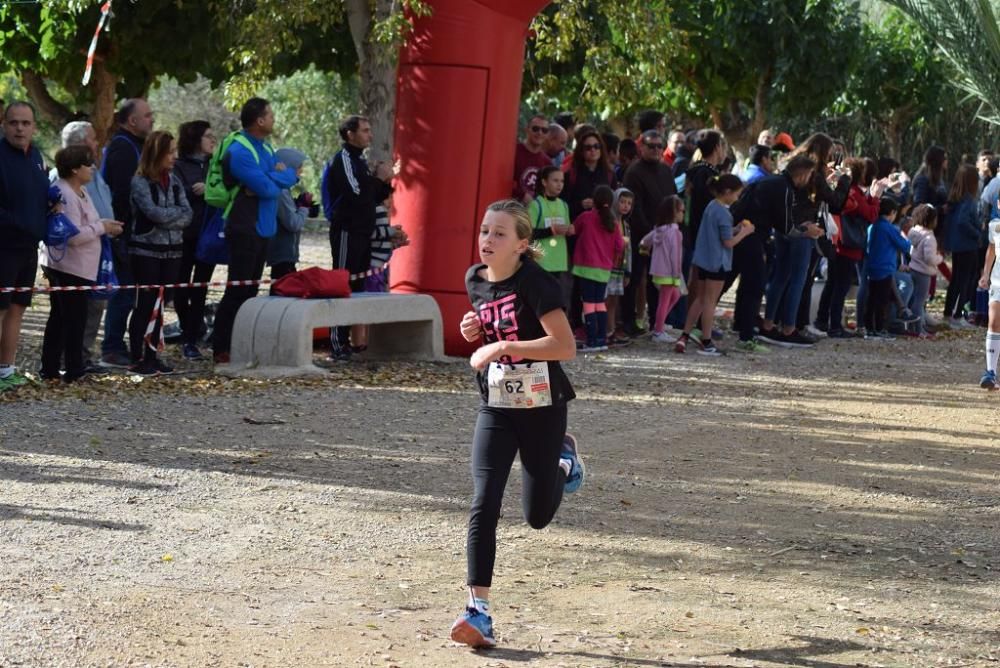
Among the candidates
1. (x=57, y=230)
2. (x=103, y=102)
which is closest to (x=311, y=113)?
(x=103, y=102)

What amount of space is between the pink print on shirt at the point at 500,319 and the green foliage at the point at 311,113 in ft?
101

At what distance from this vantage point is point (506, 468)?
577cm

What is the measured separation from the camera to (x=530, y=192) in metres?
13.8

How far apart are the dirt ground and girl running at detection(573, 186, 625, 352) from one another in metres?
2.14

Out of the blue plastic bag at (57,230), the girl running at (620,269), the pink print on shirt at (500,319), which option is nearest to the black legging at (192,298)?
the blue plastic bag at (57,230)

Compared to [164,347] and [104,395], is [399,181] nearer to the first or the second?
[164,347]

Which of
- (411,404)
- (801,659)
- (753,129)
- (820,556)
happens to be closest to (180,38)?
(411,404)

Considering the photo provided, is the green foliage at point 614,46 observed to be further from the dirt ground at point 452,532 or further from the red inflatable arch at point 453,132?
the dirt ground at point 452,532

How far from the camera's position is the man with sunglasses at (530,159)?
13.8 m

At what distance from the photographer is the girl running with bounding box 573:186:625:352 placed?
13914 millimetres

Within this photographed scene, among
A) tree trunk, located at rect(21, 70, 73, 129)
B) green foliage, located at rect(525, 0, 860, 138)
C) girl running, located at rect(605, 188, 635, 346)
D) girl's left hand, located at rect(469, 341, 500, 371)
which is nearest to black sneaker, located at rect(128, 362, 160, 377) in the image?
girl running, located at rect(605, 188, 635, 346)

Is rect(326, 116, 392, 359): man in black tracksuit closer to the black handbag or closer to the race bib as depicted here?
the black handbag

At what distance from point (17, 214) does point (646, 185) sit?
6.44 meters

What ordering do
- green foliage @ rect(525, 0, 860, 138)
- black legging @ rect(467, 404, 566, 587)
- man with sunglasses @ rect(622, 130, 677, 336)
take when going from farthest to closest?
1. green foliage @ rect(525, 0, 860, 138)
2. man with sunglasses @ rect(622, 130, 677, 336)
3. black legging @ rect(467, 404, 566, 587)
